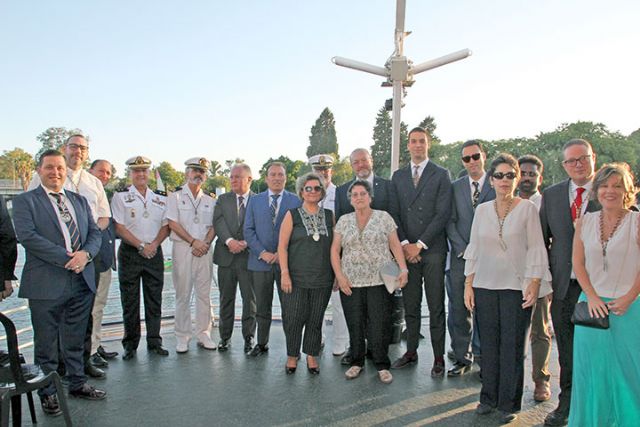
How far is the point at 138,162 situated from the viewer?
5.12 meters

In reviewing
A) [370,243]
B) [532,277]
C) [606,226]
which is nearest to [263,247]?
[370,243]

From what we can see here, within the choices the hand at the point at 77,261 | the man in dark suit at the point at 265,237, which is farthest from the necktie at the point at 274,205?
the hand at the point at 77,261

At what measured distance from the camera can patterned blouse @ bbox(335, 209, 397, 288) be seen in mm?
4113

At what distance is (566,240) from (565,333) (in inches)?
27.2

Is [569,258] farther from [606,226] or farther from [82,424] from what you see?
[82,424]

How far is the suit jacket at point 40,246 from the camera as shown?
3.51 metres

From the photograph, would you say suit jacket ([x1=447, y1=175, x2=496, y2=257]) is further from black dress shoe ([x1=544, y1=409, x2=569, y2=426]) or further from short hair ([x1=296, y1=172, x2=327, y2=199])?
black dress shoe ([x1=544, y1=409, x2=569, y2=426])

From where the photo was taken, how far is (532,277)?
3.25 metres

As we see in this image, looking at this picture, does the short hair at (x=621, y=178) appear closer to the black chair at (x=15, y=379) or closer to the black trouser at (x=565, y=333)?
the black trouser at (x=565, y=333)

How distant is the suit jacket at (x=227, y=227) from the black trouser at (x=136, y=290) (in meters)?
0.65

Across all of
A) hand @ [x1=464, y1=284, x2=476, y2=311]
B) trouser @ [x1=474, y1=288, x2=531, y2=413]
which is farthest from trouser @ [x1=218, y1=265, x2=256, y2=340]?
trouser @ [x1=474, y1=288, x2=531, y2=413]

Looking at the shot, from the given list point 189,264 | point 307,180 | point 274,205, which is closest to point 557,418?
point 307,180

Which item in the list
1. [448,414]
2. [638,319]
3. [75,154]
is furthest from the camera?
[75,154]

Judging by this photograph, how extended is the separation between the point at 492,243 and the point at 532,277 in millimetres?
352
